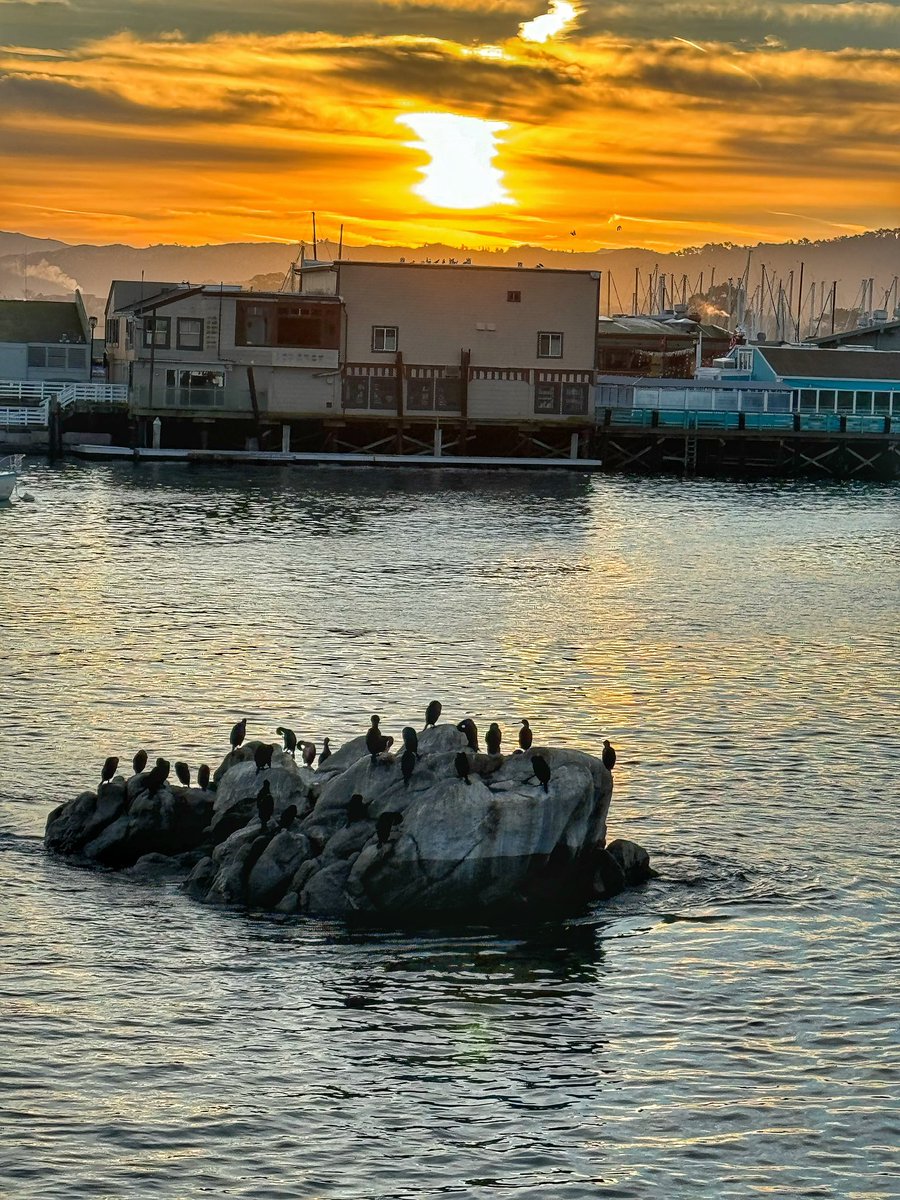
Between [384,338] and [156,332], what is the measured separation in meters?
12.1

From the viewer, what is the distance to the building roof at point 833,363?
383ft

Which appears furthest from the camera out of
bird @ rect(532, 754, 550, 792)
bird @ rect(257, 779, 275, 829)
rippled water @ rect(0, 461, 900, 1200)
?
bird @ rect(257, 779, 275, 829)

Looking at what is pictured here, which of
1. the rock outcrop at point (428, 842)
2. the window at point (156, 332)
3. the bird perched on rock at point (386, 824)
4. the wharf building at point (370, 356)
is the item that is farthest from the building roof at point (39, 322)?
the bird perched on rock at point (386, 824)

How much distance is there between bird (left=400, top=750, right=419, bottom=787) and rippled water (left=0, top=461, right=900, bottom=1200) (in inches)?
84.5

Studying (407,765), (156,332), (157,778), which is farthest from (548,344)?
(407,765)

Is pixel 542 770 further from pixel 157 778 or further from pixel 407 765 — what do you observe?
pixel 157 778

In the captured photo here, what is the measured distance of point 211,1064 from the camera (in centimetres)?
2039

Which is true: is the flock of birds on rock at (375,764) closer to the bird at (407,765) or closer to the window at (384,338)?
the bird at (407,765)

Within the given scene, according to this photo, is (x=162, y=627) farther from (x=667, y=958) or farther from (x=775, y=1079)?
(x=775, y=1079)

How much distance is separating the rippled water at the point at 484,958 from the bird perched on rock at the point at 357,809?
154 centimetres

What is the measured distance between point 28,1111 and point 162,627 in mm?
31955

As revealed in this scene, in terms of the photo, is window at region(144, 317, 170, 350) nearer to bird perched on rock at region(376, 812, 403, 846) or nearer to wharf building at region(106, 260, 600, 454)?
wharf building at region(106, 260, 600, 454)

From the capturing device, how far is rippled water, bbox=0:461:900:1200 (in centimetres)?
1856

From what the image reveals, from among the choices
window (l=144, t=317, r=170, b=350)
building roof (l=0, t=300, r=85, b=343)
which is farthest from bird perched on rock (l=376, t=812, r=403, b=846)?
building roof (l=0, t=300, r=85, b=343)
